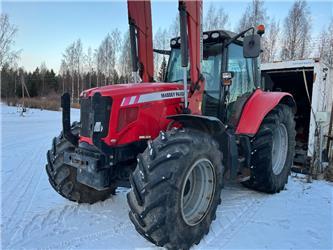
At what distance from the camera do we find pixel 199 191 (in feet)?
10.6

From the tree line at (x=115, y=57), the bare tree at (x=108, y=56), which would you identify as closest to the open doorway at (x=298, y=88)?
the tree line at (x=115, y=57)

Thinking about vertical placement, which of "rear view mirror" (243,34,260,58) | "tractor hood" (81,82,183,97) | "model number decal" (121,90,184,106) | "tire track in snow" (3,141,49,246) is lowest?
"tire track in snow" (3,141,49,246)

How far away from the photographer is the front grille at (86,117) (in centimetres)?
321

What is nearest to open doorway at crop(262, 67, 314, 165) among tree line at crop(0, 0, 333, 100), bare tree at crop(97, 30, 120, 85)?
tree line at crop(0, 0, 333, 100)

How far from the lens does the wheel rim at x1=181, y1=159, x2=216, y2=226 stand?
3.09m

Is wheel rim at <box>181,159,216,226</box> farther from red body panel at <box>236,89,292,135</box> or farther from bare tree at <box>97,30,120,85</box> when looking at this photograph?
bare tree at <box>97,30,120,85</box>

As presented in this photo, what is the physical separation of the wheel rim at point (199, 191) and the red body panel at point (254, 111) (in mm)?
1087

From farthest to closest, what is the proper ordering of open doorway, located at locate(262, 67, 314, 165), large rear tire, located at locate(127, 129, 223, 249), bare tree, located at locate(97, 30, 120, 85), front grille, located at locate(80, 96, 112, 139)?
1. bare tree, located at locate(97, 30, 120, 85)
2. open doorway, located at locate(262, 67, 314, 165)
3. front grille, located at locate(80, 96, 112, 139)
4. large rear tire, located at locate(127, 129, 223, 249)

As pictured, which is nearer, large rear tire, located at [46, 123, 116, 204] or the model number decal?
the model number decal

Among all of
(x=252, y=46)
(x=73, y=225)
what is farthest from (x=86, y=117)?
(x=252, y=46)

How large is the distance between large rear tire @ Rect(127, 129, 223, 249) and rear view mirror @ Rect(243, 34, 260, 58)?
4.26ft

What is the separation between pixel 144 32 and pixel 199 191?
7.39ft

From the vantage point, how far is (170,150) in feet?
8.91

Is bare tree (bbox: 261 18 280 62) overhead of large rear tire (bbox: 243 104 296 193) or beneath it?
overhead
